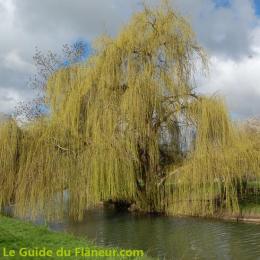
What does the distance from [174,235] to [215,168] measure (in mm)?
3774

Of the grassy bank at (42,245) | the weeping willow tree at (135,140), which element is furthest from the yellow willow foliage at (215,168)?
the grassy bank at (42,245)

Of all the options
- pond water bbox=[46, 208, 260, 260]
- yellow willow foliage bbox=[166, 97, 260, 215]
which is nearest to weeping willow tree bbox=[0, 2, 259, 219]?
yellow willow foliage bbox=[166, 97, 260, 215]

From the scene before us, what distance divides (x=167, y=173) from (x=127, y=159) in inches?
83.8

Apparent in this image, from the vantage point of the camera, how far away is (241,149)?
17.7m

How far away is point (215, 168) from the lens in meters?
17.7

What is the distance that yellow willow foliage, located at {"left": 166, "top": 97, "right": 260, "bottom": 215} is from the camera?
694 inches

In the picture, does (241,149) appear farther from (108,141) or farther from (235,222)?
(108,141)

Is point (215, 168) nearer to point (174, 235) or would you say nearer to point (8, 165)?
point (174, 235)

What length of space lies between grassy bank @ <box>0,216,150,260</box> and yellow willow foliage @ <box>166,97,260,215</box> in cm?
711

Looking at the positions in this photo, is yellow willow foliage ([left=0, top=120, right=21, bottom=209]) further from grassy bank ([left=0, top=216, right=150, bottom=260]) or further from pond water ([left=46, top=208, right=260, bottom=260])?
grassy bank ([left=0, top=216, right=150, bottom=260])

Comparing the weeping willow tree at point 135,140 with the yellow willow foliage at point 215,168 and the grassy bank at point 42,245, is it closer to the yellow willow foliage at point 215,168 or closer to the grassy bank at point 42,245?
the yellow willow foliage at point 215,168

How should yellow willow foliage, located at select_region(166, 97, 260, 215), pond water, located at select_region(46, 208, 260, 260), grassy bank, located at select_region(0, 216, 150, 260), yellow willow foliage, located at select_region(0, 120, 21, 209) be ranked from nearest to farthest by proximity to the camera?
grassy bank, located at select_region(0, 216, 150, 260), pond water, located at select_region(46, 208, 260, 260), yellow willow foliage, located at select_region(166, 97, 260, 215), yellow willow foliage, located at select_region(0, 120, 21, 209)

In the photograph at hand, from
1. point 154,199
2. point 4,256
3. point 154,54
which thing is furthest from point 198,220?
point 4,256

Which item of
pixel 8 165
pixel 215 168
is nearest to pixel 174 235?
pixel 215 168
